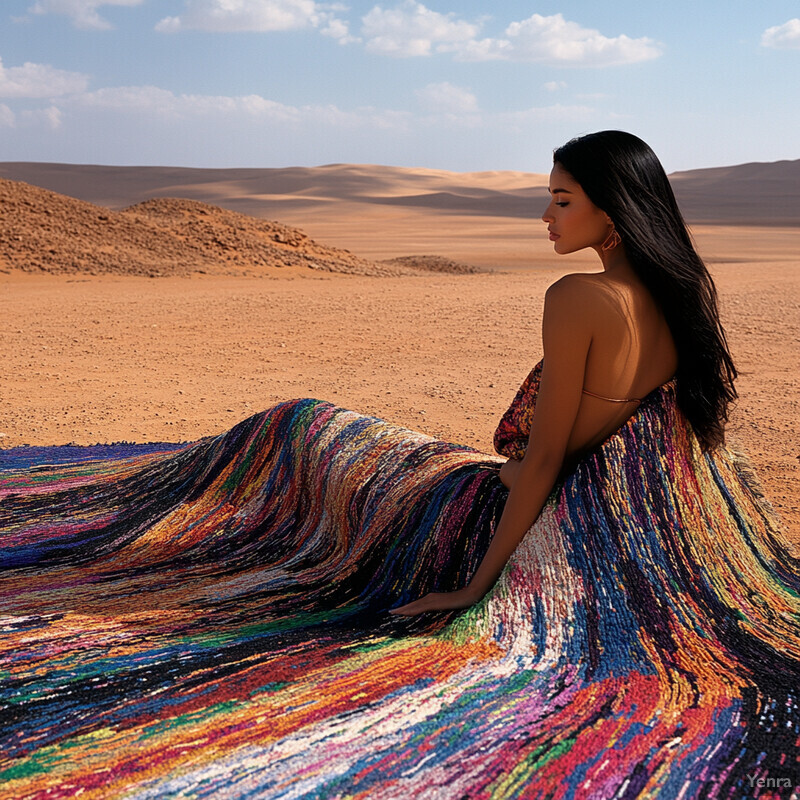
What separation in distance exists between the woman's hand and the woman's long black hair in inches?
27.5

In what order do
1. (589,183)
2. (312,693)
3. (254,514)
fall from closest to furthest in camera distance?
(312,693)
(589,183)
(254,514)

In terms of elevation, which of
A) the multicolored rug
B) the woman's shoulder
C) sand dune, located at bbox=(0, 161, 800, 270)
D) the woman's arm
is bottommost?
the multicolored rug

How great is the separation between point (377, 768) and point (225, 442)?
177 cm

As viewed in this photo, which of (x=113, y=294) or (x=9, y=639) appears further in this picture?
(x=113, y=294)

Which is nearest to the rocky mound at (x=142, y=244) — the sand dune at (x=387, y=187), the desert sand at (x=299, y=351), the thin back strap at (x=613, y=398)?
the desert sand at (x=299, y=351)

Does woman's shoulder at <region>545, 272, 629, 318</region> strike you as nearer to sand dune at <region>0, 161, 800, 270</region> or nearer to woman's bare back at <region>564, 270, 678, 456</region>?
woman's bare back at <region>564, 270, 678, 456</region>

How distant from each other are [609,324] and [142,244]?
52.1ft

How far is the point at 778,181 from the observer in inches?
3231

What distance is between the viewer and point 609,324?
78.9 inches

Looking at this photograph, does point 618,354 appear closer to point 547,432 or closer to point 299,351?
point 547,432

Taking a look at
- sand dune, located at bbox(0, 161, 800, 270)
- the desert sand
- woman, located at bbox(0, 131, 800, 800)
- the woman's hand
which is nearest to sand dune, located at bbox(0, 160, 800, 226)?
sand dune, located at bbox(0, 161, 800, 270)

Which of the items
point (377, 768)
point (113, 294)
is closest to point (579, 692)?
point (377, 768)

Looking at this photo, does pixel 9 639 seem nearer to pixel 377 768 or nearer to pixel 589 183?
pixel 377 768

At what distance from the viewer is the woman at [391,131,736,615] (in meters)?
2.01
